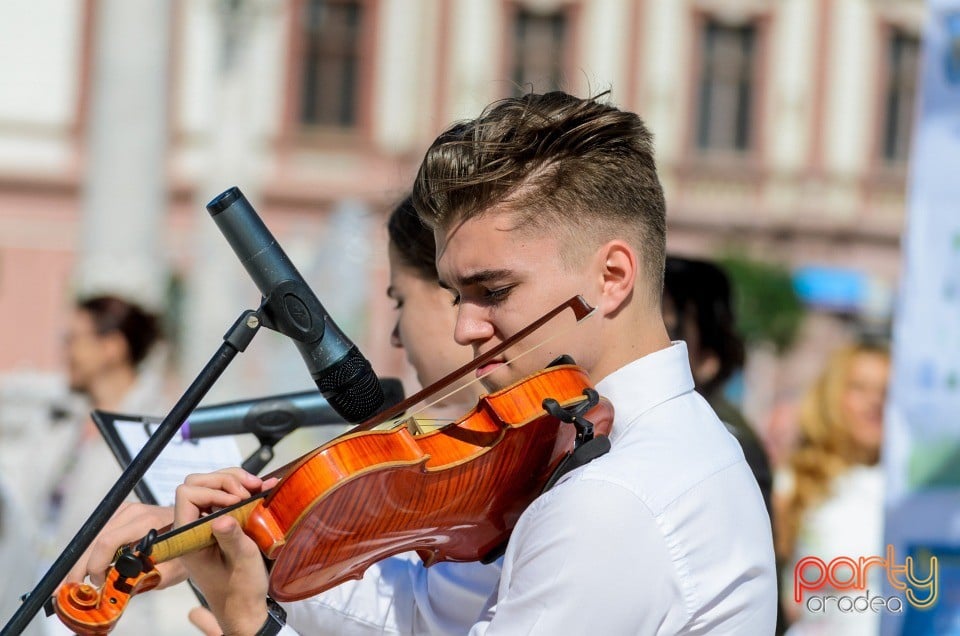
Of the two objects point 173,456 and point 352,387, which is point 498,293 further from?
point 173,456

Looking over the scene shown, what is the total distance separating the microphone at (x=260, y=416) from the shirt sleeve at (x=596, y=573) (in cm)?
74

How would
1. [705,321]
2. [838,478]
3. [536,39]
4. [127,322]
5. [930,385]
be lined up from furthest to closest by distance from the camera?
[536,39] < [127,322] < [838,478] < [705,321] < [930,385]

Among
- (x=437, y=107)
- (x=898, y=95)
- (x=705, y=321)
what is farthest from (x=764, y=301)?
(x=705, y=321)

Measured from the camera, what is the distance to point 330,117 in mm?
20250

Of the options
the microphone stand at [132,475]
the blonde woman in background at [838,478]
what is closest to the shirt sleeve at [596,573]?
the microphone stand at [132,475]

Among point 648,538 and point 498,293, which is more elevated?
point 498,293

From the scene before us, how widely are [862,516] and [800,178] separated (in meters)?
16.8

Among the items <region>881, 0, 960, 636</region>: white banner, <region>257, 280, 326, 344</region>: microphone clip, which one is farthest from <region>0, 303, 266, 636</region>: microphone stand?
<region>881, 0, 960, 636</region>: white banner

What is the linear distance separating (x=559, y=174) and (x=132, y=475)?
2.29ft

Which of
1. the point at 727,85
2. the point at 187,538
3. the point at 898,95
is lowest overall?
the point at 187,538

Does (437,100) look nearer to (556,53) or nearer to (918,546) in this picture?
(556,53)

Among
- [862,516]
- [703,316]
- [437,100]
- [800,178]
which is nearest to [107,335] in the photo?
[703,316]

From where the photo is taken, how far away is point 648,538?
60.1 inches

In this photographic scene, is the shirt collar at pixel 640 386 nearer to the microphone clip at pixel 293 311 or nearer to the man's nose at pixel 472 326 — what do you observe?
the man's nose at pixel 472 326
